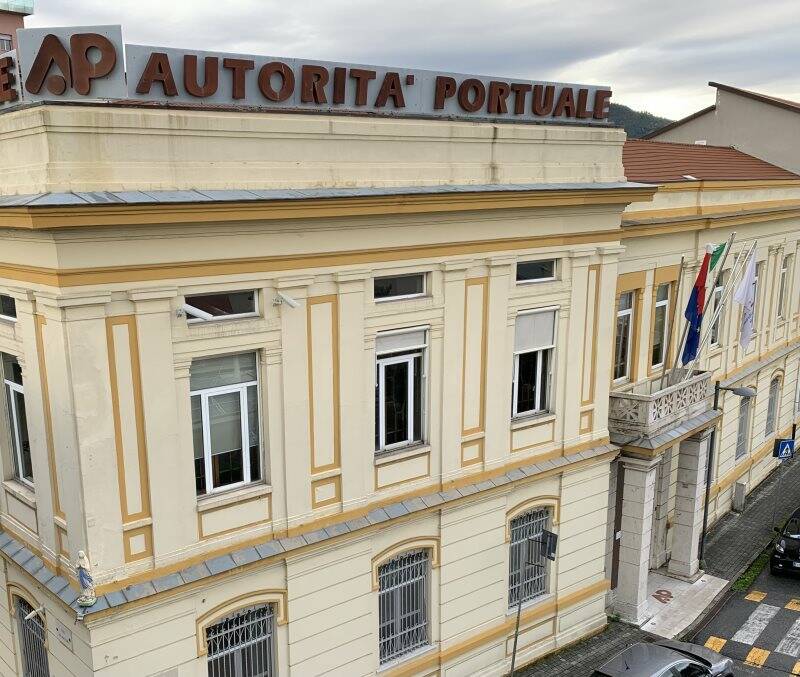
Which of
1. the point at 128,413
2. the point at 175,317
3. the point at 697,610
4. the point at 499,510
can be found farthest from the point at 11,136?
the point at 697,610

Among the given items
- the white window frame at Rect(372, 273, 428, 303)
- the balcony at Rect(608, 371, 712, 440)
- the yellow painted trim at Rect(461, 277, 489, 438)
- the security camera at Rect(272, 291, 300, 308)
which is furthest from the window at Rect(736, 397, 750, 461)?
the security camera at Rect(272, 291, 300, 308)

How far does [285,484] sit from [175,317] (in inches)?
121

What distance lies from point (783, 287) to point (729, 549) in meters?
10.3

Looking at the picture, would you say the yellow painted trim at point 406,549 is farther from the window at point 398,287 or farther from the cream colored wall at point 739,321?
the cream colored wall at point 739,321

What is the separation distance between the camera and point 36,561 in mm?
10695

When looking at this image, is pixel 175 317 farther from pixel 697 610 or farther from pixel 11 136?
pixel 697 610

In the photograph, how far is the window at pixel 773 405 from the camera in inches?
1120

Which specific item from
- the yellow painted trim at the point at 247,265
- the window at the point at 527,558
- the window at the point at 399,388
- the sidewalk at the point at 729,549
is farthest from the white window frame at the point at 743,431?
the window at the point at 399,388

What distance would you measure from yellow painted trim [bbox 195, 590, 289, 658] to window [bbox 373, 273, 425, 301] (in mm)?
4780

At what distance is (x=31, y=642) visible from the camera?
12.0 metres

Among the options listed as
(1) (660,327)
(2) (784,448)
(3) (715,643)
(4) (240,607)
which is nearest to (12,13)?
(1) (660,327)

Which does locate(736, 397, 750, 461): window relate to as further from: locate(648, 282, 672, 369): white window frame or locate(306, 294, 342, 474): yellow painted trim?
locate(306, 294, 342, 474): yellow painted trim

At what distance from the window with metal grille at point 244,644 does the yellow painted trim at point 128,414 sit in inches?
94.6

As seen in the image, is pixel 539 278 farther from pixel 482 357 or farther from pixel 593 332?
pixel 482 357
